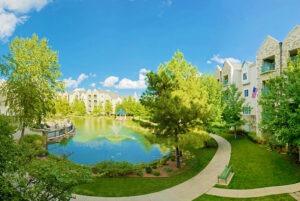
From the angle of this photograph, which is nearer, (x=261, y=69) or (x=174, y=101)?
(x=174, y=101)

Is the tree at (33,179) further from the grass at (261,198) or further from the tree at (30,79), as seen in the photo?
the tree at (30,79)

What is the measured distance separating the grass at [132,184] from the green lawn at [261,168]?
3086 mm

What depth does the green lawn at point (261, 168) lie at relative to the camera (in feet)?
41.6

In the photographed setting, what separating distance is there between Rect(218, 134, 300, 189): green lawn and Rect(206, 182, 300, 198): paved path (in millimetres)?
476

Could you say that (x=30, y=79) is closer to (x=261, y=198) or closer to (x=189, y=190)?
(x=189, y=190)

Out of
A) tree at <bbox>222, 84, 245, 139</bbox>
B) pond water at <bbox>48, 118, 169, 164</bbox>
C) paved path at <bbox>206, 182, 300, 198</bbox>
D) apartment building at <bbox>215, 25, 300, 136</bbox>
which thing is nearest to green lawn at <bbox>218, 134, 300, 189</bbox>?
paved path at <bbox>206, 182, 300, 198</bbox>

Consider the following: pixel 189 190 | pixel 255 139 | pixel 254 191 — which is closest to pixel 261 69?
pixel 255 139

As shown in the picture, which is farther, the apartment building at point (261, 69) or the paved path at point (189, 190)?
the apartment building at point (261, 69)

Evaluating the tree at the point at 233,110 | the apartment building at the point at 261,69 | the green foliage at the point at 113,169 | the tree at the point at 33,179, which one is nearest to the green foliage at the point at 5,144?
the tree at the point at 33,179

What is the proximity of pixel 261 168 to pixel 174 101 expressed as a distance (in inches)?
329

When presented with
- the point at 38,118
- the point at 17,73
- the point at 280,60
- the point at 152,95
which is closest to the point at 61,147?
the point at 38,118

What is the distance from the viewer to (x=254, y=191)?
11461 millimetres

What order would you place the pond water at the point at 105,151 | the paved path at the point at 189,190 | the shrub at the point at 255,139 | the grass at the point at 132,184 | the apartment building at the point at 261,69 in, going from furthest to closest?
the shrub at the point at 255,139 → the pond water at the point at 105,151 → the apartment building at the point at 261,69 → the grass at the point at 132,184 → the paved path at the point at 189,190

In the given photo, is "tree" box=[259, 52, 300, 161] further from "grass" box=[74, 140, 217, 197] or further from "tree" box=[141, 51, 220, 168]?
"grass" box=[74, 140, 217, 197]
